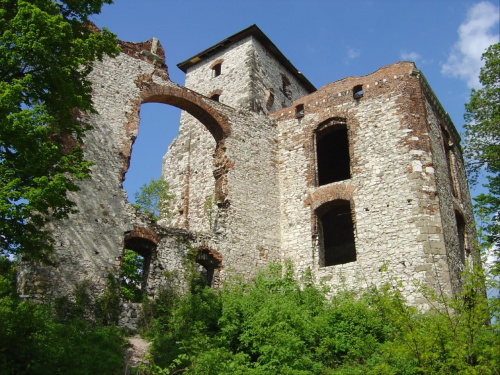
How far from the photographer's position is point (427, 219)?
13.7 meters

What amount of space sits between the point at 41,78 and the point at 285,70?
581 inches

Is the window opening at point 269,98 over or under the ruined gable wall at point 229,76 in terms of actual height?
under

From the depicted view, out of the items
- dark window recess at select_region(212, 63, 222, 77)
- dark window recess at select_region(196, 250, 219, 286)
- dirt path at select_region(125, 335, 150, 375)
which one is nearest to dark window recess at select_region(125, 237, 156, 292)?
dark window recess at select_region(196, 250, 219, 286)

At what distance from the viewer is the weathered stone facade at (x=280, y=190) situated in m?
12.7

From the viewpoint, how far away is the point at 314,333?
11.4 meters

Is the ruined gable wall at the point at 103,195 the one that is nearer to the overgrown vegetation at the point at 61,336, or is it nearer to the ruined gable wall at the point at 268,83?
the overgrown vegetation at the point at 61,336

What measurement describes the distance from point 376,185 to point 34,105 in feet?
30.6

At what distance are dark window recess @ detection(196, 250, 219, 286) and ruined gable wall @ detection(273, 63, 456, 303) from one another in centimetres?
256

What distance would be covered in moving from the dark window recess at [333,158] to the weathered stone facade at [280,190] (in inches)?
7.3

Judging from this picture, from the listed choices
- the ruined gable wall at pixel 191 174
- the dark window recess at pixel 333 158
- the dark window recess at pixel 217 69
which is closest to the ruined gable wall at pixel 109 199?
the ruined gable wall at pixel 191 174

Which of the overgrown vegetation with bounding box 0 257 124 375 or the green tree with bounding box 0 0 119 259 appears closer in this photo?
the overgrown vegetation with bounding box 0 257 124 375

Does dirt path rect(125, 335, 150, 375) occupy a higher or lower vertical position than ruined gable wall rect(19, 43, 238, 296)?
lower

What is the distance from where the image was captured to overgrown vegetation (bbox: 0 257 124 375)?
7.90 m

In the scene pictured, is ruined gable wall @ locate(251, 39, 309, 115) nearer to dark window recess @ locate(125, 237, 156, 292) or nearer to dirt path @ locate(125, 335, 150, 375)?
dark window recess @ locate(125, 237, 156, 292)
